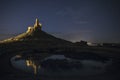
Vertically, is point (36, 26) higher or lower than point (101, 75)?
higher

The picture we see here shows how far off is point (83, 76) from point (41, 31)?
156023 mm

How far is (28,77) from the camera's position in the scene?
108 feet

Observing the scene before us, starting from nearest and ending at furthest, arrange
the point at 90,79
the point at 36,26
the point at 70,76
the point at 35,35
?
the point at 90,79, the point at 70,76, the point at 35,35, the point at 36,26

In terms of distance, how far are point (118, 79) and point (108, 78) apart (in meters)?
2.23

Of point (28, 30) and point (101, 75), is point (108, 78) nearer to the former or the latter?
point (101, 75)

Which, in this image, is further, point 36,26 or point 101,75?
point 36,26

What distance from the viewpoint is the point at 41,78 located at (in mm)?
32719

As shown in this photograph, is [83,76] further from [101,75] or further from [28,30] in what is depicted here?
[28,30]

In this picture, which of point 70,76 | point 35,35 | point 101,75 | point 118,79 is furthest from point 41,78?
point 35,35

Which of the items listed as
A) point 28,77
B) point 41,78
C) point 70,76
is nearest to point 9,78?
point 28,77

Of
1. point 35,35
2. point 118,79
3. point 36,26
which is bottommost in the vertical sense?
point 118,79

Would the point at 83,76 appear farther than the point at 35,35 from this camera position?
No

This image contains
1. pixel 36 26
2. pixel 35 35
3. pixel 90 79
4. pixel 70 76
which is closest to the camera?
pixel 90 79

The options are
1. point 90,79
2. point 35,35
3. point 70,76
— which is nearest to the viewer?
point 90,79
